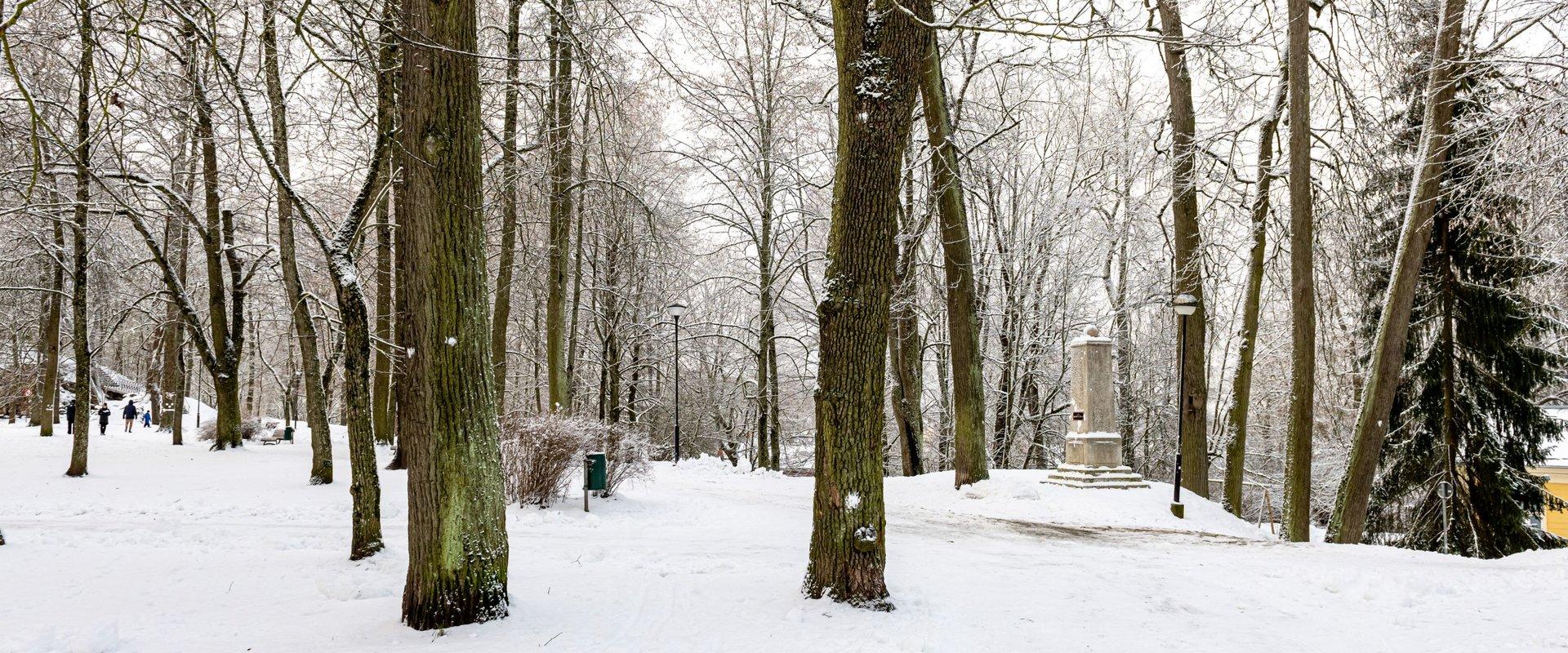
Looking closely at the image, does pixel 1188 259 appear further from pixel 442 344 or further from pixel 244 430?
pixel 244 430

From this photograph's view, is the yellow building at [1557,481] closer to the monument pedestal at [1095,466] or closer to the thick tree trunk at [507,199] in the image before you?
the monument pedestal at [1095,466]

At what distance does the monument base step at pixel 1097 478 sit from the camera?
13.0m

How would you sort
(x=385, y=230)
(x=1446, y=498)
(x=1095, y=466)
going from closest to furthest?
1. (x=1446, y=498)
2. (x=1095, y=466)
3. (x=385, y=230)

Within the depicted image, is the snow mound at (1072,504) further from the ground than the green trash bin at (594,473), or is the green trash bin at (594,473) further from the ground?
the green trash bin at (594,473)

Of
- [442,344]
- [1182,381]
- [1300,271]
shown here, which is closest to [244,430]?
[442,344]

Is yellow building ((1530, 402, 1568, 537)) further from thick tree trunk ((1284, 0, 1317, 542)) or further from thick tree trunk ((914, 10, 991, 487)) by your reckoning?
thick tree trunk ((914, 10, 991, 487))

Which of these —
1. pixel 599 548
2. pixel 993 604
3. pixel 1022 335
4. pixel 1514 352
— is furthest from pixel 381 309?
pixel 1514 352

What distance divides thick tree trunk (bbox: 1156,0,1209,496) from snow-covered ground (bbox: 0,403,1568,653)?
2432mm

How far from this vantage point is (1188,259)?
12914mm

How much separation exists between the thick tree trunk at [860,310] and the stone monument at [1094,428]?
28.8ft

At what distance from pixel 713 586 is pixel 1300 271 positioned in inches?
347

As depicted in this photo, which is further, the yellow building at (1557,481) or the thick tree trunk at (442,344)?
the yellow building at (1557,481)

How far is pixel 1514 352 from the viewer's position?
43.0 feet

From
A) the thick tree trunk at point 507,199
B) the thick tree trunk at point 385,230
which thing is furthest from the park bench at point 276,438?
the thick tree trunk at point 507,199
